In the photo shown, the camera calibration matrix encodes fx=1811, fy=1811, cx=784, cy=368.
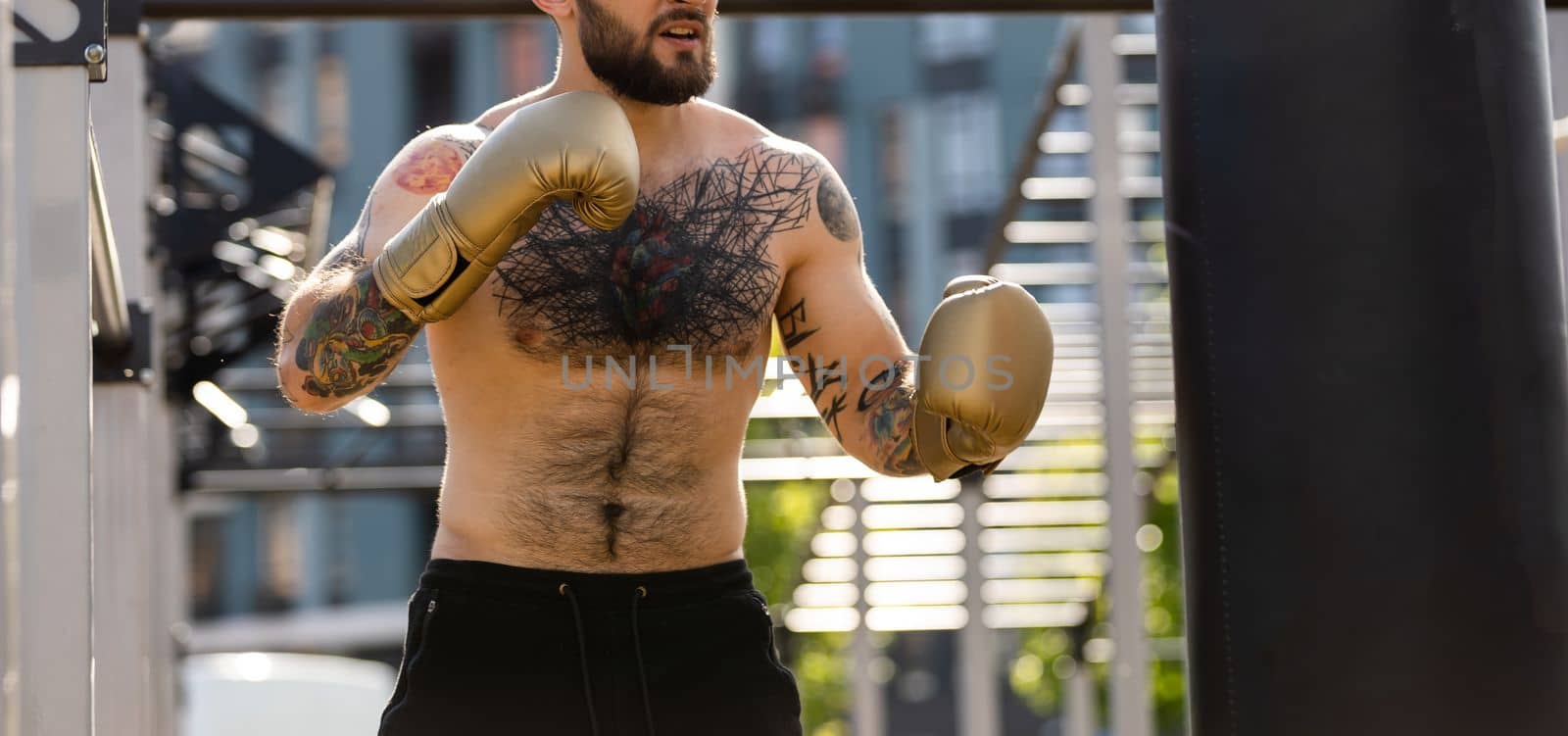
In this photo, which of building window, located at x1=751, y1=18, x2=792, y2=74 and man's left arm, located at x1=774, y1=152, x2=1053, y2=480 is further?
building window, located at x1=751, y1=18, x2=792, y2=74

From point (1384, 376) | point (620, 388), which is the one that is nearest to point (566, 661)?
point (620, 388)

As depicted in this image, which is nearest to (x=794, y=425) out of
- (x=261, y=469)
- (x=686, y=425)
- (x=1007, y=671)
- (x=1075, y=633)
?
(x=1075, y=633)

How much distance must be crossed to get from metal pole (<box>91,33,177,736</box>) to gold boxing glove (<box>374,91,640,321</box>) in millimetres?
2330

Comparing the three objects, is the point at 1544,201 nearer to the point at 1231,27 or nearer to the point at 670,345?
the point at 1231,27

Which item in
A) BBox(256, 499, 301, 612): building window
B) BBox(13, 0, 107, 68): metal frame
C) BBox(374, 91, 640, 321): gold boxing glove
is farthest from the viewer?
BBox(256, 499, 301, 612): building window

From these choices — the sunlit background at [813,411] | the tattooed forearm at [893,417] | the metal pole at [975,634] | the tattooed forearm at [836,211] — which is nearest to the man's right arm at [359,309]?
the tattooed forearm at [836,211]

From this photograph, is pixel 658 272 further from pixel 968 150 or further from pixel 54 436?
pixel 968 150

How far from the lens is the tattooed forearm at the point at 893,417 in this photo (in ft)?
9.41

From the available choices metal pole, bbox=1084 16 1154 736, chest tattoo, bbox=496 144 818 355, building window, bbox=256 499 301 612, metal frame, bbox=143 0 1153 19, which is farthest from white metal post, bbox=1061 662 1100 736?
building window, bbox=256 499 301 612

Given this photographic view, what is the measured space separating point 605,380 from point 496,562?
0.33 meters

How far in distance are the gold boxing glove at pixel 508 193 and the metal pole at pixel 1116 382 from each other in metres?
4.95

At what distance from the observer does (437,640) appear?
2.79 m

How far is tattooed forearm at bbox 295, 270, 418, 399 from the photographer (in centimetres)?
265

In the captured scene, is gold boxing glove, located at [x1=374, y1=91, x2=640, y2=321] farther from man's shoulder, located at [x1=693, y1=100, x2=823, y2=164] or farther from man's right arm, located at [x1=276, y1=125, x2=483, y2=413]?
man's shoulder, located at [x1=693, y1=100, x2=823, y2=164]
